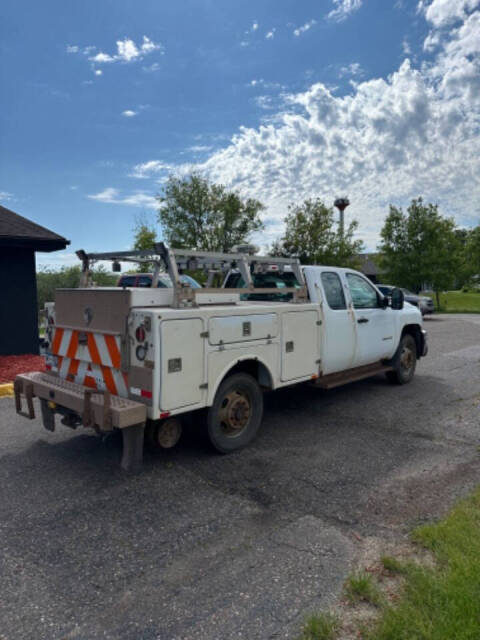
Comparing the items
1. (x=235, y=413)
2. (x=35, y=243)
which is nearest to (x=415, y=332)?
(x=235, y=413)

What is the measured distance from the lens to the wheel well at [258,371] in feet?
16.4

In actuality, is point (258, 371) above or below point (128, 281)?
below

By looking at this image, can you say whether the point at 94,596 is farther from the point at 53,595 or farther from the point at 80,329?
the point at 80,329

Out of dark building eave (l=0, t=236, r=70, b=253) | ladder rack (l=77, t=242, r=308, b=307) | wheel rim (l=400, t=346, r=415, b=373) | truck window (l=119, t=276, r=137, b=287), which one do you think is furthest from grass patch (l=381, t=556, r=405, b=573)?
truck window (l=119, t=276, r=137, b=287)

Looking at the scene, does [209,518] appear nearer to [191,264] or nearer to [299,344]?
[299,344]

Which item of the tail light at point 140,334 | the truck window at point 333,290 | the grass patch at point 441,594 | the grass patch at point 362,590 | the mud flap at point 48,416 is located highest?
the truck window at point 333,290

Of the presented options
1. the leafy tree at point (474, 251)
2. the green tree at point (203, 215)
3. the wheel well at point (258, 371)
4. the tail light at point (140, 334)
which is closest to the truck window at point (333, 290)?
the wheel well at point (258, 371)

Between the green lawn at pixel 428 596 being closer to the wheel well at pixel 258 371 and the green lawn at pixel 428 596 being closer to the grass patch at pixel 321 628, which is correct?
the grass patch at pixel 321 628

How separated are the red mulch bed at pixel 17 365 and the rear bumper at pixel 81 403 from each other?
343 centimetres

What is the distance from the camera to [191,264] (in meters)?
4.92

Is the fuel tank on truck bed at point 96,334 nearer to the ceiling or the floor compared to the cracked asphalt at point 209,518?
nearer to the ceiling

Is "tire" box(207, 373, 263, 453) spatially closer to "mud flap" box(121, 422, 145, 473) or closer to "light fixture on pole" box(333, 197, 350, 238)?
"mud flap" box(121, 422, 145, 473)

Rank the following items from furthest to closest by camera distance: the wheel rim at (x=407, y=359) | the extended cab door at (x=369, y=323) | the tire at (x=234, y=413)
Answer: the wheel rim at (x=407, y=359)
the extended cab door at (x=369, y=323)
the tire at (x=234, y=413)

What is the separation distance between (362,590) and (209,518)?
134cm
